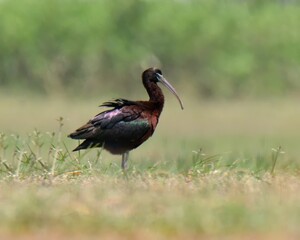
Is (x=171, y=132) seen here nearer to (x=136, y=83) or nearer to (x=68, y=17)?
(x=136, y=83)

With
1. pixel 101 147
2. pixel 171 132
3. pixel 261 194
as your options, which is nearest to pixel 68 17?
pixel 171 132

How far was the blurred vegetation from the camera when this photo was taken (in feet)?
153

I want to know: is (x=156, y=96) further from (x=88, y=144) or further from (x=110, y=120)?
(x=88, y=144)

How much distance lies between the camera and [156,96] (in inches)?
481

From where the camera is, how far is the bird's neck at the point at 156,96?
12.1m

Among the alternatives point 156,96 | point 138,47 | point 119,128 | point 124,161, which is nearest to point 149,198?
point 124,161

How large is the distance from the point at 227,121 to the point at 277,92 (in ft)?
44.6

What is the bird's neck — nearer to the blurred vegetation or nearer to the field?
the field

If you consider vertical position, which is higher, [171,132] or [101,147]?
[101,147]

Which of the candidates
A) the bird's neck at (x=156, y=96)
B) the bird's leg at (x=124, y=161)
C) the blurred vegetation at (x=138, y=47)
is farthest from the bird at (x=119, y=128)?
the blurred vegetation at (x=138, y=47)

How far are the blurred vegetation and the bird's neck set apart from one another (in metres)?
32.9

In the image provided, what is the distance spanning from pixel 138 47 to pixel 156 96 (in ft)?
120

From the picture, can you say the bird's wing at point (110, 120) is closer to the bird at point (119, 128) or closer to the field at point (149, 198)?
the bird at point (119, 128)

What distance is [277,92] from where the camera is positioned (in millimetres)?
47594
